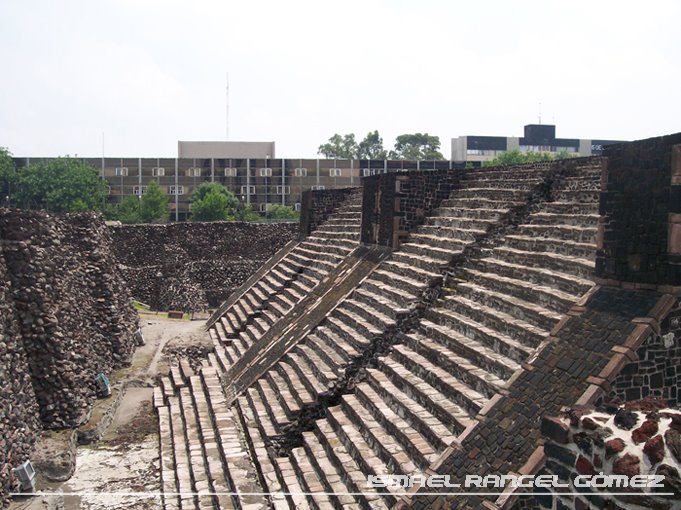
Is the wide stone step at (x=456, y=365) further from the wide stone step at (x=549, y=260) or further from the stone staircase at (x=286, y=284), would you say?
the stone staircase at (x=286, y=284)

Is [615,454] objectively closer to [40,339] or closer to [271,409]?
[271,409]

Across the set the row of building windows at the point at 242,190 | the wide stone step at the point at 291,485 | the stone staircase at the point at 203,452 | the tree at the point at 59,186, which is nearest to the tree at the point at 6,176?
the tree at the point at 59,186

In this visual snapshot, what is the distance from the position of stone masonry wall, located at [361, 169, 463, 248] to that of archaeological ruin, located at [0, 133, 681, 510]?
5 cm

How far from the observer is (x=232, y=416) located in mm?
11000

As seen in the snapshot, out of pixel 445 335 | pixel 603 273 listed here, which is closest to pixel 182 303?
pixel 445 335

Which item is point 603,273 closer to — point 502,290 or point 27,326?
point 502,290

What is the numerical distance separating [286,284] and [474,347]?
33.8ft

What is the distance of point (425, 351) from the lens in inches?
340

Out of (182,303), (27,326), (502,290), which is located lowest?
(182,303)

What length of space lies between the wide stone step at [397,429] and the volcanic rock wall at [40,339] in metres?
5.19

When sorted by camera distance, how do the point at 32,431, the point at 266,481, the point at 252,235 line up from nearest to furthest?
1. the point at 266,481
2. the point at 32,431
3. the point at 252,235

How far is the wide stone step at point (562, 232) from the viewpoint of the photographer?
8.05m

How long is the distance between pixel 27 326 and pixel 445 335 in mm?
8096

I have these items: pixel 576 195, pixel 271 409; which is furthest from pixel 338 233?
pixel 576 195
